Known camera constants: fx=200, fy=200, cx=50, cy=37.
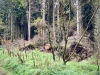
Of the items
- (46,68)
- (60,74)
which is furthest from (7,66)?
(60,74)

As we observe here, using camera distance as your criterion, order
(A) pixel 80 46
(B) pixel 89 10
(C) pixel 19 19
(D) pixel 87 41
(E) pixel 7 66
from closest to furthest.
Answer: (E) pixel 7 66 → (A) pixel 80 46 → (D) pixel 87 41 → (B) pixel 89 10 → (C) pixel 19 19

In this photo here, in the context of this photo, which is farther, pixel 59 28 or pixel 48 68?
pixel 59 28

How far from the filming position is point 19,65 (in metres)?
14.0

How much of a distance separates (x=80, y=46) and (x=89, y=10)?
9769mm

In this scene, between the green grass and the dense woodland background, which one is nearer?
the green grass

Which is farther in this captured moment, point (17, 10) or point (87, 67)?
point (17, 10)

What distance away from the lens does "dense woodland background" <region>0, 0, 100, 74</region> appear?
1212 centimetres

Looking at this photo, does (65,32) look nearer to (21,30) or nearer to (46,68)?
(46,68)

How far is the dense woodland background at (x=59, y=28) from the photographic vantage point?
12125mm

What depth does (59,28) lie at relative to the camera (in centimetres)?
1788

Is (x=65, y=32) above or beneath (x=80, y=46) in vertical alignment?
above

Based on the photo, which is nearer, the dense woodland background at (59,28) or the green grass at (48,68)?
the green grass at (48,68)

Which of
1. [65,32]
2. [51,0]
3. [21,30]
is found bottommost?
[21,30]

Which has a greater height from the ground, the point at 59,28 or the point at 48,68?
the point at 59,28
